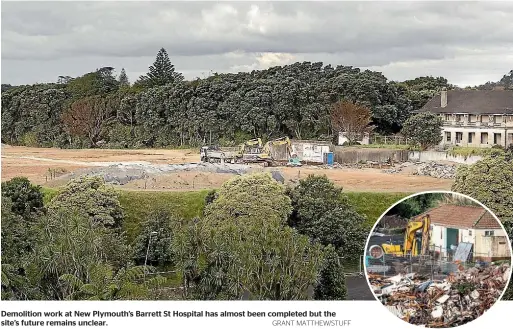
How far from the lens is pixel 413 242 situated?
27.4 ft

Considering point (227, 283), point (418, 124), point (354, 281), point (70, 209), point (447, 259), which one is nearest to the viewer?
point (447, 259)

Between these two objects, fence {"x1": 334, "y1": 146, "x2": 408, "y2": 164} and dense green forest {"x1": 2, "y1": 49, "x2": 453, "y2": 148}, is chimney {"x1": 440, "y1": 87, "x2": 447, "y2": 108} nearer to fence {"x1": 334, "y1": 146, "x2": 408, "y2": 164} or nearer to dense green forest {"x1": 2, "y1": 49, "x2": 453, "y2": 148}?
dense green forest {"x1": 2, "y1": 49, "x2": 453, "y2": 148}

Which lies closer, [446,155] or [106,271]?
[106,271]

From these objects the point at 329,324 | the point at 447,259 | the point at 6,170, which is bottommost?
the point at 329,324

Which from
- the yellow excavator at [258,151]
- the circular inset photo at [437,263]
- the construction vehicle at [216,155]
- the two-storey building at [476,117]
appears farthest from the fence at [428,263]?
the construction vehicle at [216,155]

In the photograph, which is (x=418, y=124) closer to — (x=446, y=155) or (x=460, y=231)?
(x=446, y=155)

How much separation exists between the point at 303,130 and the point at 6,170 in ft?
12.7

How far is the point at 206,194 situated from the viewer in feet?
35.6

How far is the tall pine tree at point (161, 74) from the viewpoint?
36.2ft

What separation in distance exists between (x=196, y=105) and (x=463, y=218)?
4621 millimetres

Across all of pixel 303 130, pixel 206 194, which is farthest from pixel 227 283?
pixel 303 130

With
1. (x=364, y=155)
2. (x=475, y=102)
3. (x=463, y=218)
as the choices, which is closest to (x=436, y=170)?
(x=364, y=155)

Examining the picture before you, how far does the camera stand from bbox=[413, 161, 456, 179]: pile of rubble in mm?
Answer: 10656

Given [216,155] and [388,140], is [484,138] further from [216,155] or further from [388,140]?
[216,155]
